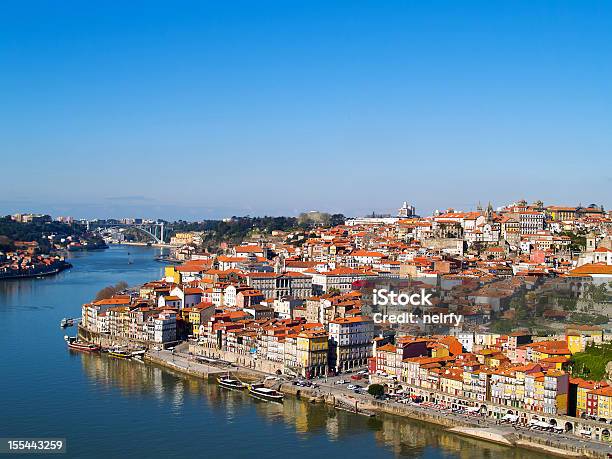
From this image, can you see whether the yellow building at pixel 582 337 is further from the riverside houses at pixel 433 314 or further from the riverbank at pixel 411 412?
the riverbank at pixel 411 412

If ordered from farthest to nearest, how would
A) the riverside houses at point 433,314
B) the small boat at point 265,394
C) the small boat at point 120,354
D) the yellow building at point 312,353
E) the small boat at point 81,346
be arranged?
the small boat at point 81,346 < the small boat at point 120,354 < the yellow building at point 312,353 < the small boat at point 265,394 < the riverside houses at point 433,314

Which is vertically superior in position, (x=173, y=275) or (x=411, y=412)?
(x=173, y=275)

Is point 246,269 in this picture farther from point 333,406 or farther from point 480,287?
point 333,406

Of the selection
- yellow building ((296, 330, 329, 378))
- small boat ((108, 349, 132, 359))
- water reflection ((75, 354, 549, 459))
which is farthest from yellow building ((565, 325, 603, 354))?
small boat ((108, 349, 132, 359))

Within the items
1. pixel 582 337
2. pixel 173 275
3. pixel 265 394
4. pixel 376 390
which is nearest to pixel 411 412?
pixel 376 390

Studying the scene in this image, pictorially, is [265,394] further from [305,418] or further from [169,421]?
[169,421]

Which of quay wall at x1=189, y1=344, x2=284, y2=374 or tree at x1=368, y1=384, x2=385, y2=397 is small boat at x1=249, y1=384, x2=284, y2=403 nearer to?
quay wall at x1=189, y1=344, x2=284, y2=374

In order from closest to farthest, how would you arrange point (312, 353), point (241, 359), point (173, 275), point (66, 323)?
point (312, 353) → point (241, 359) → point (66, 323) → point (173, 275)

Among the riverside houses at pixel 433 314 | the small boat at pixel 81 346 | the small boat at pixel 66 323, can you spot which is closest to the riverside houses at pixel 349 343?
the riverside houses at pixel 433 314
